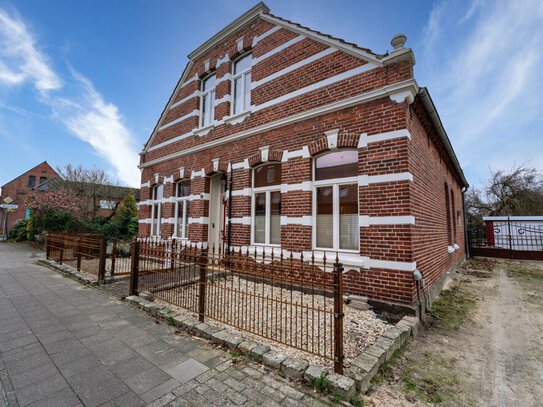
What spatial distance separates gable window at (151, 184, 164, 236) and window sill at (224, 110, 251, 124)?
512cm

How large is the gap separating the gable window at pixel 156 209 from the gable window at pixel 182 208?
1.44m

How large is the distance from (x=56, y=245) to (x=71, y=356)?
846 centimetres

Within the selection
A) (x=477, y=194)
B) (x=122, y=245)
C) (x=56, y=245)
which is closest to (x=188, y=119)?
(x=122, y=245)

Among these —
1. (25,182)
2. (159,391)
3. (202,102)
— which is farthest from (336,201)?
(25,182)

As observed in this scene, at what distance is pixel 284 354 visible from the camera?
3.07 meters

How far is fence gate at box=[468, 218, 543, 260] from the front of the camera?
521 inches

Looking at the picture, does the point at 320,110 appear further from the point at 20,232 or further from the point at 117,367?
the point at 20,232

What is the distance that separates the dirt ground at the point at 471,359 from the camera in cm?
261

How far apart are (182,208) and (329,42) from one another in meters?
7.66

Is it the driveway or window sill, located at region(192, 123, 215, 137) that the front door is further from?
the driveway

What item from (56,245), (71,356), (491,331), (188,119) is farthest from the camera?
(188,119)

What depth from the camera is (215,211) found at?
8820mm

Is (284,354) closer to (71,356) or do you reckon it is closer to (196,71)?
(71,356)

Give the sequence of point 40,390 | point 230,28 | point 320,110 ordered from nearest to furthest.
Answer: point 40,390, point 320,110, point 230,28
